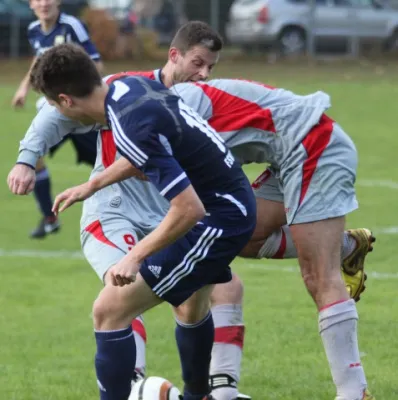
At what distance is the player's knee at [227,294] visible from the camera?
5.68m

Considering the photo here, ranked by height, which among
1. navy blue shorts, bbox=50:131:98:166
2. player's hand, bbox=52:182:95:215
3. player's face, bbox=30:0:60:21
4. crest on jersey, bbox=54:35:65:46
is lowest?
navy blue shorts, bbox=50:131:98:166

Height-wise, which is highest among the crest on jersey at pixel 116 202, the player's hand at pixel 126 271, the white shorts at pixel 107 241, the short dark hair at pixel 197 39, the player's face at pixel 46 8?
the short dark hair at pixel 197 39

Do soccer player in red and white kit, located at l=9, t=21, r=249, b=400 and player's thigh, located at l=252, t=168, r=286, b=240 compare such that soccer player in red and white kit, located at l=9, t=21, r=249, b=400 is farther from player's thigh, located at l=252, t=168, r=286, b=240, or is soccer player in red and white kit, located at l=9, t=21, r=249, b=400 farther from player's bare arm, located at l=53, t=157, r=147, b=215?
player's bare arm, located at l=53, t=157, r=147, b=215

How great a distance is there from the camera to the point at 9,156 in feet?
51.0

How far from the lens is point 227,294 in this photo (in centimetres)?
568

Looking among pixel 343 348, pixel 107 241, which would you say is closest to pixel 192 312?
pixel 107 241

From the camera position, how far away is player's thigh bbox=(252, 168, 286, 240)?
5.83 metres

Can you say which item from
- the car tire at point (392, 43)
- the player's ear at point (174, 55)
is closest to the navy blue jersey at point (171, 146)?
the player's ear at point (174, 55)

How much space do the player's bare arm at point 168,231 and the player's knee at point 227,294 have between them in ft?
3.94

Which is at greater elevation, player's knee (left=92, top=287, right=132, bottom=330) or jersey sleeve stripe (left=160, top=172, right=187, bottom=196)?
jersey sleeve stripe (left=160, top=172, right=187, bottom=196)

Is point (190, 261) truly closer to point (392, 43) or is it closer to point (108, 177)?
point (108, 177)

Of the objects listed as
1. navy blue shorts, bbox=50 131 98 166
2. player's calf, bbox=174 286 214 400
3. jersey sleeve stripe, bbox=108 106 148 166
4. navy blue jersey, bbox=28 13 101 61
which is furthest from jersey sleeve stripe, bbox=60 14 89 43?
jersey sleeve stripe, bbox=108 106 148 166

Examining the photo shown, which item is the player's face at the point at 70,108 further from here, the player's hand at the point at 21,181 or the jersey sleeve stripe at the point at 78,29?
the jersey sleeve stripe at the point at 78,29

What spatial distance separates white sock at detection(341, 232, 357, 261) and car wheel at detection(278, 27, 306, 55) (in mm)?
24784
